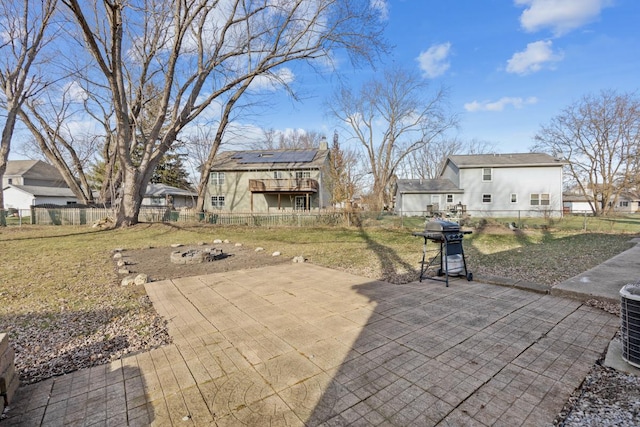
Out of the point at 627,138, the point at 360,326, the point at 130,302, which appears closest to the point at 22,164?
the point at 130,302

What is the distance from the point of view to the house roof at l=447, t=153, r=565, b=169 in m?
23.7

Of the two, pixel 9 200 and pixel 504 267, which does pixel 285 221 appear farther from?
pixel 9 200

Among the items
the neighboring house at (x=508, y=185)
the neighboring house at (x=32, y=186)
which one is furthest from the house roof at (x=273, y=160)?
the neighboring house at (x=32, y=186)

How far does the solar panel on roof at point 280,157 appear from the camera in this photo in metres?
25.5

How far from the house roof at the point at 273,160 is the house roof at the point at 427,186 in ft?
24.1

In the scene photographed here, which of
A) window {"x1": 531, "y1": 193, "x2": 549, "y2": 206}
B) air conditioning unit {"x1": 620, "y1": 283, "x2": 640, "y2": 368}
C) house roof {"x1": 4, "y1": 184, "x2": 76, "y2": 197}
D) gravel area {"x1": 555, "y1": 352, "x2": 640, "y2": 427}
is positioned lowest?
gravel area {"x1": 555, "y1": 352, "x2": 640, "y2": 427}

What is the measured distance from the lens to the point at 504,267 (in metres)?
6.43

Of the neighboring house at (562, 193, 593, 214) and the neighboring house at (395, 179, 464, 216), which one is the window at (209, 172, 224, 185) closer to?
the neighboring house at (395, 179, 464, 216)

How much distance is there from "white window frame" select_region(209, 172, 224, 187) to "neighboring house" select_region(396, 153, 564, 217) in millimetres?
17303

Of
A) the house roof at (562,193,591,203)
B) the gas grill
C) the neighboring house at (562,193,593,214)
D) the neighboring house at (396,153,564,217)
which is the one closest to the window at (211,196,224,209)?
the neighboring house at (396,153,564,217)

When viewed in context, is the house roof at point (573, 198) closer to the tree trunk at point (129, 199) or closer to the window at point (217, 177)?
the window at point (217, 177)

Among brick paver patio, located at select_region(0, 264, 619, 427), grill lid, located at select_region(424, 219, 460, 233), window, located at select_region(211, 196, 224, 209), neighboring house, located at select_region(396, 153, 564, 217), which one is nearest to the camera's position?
brick paver patio, located at select_region(0, 264, 619, 427)

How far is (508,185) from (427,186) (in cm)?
619

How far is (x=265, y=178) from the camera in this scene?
25.0 metres
